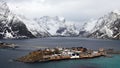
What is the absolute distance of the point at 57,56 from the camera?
198750 mm

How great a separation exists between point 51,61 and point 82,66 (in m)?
25.9

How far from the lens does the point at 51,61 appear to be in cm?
18800

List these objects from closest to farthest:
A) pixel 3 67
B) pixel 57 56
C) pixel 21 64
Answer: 1. pixel 3 67
2. pixel 21 64
3. pixel 57 56

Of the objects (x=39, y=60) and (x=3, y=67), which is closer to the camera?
(x=3, y=67)

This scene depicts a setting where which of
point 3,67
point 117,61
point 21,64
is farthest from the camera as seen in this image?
point 117,61

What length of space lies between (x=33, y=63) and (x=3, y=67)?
23222 millimetres

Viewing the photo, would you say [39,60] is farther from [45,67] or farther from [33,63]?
[45,67]

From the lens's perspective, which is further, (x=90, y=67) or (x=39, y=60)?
(x=39, y=60)

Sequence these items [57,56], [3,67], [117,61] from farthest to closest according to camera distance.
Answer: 1. [57,56]
2. [117,61]
3. [3,67]

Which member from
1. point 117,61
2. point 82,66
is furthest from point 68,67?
point 117,61

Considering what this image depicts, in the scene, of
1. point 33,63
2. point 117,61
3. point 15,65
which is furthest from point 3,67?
point 117,61

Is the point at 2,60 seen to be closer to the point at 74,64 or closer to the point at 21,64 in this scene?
the point at 21,64

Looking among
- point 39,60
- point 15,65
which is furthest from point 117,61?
point 15,65

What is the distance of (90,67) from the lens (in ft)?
536
